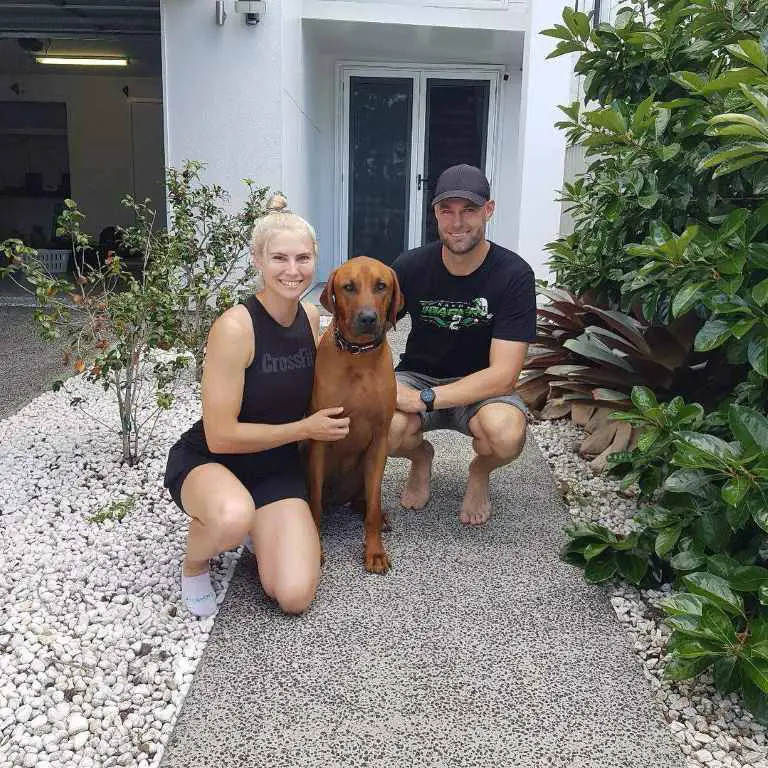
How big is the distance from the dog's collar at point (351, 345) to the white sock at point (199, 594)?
86cm

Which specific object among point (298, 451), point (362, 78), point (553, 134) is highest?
point (362, 78)

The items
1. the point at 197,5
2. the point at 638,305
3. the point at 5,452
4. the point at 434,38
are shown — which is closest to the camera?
the point at 638,305

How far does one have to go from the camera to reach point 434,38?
9.38m

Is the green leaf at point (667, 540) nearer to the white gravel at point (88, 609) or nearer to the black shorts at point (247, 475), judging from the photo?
the black shorts at point (247, 475)

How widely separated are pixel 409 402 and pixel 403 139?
8.38 m

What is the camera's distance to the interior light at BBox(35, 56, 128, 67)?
12.4 metres

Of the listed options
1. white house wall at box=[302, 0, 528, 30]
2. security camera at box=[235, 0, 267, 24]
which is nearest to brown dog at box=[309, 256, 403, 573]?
security camera at box=[235, 0, 267, 24]

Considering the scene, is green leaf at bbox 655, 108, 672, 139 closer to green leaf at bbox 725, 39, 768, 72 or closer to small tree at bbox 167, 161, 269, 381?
green leaf at bbox 725, 39, 768, 72

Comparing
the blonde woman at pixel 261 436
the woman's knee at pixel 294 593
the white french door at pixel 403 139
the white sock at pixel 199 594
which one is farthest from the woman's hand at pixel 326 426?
the white french door at pixel 403 139

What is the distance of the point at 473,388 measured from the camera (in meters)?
3.06

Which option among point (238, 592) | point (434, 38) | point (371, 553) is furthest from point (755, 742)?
point (434, 38)

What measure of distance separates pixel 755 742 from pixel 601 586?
2.72 feet

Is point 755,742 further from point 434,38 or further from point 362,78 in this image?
point 362,78

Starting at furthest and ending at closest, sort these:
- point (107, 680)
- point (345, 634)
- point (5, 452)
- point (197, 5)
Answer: point (197, 5), point (5, 452), point (345, 634), point (107, 680)
